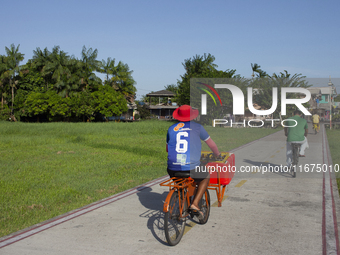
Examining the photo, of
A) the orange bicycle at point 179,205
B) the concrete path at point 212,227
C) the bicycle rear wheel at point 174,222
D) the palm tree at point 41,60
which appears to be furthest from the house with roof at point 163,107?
the bicycle rear wheel at point 174,222

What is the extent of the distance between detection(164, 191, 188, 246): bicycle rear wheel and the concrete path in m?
0.12

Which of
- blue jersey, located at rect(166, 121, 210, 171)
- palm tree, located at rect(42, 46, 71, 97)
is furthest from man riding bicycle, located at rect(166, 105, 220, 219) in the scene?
palm tree, located at rect(42, 46, 71, 97)

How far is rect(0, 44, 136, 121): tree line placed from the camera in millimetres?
64688

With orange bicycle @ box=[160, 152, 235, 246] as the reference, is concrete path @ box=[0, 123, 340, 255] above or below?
below

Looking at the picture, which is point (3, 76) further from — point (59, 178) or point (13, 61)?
point (59, 178)

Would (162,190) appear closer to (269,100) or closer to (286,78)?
(269,100)

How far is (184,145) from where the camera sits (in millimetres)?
5062

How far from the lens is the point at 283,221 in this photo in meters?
5.78

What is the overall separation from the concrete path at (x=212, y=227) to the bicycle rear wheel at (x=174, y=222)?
0.38ft

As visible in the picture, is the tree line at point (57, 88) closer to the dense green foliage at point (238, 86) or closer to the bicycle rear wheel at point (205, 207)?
the dense green foliage at point (238, 86)

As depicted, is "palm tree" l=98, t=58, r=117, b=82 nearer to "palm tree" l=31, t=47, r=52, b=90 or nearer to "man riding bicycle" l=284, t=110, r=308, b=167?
"palm tree" l=31, t=47, r=52, b=90

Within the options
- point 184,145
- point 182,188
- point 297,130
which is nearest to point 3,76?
point 297,130

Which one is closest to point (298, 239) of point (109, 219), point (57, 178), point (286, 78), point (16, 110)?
point (109, 219)

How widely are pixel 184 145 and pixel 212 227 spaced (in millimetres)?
1459
